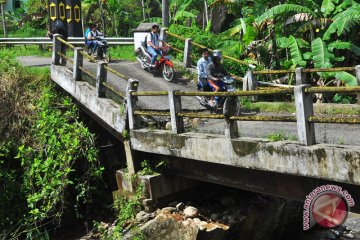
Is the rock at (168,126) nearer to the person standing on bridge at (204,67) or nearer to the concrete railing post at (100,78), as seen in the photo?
the person standing on bridge at (204,67)

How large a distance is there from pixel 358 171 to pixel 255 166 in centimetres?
189

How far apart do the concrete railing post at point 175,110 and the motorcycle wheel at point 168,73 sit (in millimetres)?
5282

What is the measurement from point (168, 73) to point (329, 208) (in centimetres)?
797

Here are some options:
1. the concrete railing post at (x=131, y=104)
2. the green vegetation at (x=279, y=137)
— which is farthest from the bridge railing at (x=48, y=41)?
the green vegetation at (x=279, y=137)

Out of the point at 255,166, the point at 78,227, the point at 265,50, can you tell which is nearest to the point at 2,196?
the point at 78,227

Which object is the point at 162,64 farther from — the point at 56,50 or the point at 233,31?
the point at 233,31

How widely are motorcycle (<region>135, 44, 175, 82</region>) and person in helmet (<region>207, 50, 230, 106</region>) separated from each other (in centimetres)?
345

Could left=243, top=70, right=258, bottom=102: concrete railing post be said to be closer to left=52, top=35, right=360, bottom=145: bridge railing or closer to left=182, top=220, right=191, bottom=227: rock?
left=52, top=35, right=360, bottom=145: bridge railing

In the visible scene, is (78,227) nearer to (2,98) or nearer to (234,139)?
(2,98)

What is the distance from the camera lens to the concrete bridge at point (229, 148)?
22.0 ft

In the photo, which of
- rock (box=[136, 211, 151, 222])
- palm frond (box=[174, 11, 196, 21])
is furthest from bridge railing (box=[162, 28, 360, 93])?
palm frond (box=[174, 11, 196, 21])

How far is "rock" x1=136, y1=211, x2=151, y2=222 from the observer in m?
10.2

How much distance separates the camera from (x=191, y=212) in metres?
10.0

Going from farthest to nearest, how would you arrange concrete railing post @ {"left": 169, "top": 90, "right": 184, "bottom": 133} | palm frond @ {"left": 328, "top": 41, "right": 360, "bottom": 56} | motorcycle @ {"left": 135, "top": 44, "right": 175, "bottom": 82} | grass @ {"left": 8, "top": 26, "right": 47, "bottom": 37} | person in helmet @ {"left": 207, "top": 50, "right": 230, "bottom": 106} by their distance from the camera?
1. grass @ {"left": 8, "top": 26, "right": 47, "bottom": 37}
2. motorcycle @ {"left": 135, "top": 44, "right": 175, "bottom": 82}
3. palm frond @ {"left": 328, "top": 41, "right": 360, "bottom": 56}
4. person in helmet @ {"left": 207, "top": 50, "right": 230, "bottom": 106}
5. concrete railing post @ {"left": 169, "top": 90, "right": 184, "bottom": 133}
